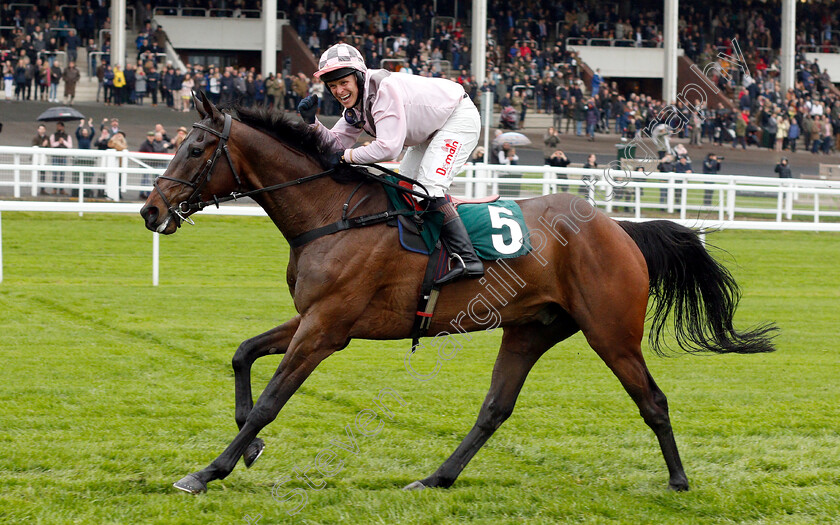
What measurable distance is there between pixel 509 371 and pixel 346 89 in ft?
5.46

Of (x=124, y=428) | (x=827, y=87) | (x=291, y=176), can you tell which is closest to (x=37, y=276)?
(x=124, y=428)

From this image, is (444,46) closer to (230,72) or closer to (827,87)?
(230,72)

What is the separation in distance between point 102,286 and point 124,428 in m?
5.66

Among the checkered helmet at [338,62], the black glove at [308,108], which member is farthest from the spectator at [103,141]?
the checkered helmet at [338,62]

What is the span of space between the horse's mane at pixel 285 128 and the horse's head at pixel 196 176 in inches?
6.4

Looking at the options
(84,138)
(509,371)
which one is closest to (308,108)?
(509,371)

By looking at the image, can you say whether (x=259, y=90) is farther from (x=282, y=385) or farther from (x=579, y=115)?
(x=282, y=385)

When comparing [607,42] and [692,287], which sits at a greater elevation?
[607,42]

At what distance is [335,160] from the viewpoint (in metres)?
4.89

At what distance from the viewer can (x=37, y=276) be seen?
11.2 meters

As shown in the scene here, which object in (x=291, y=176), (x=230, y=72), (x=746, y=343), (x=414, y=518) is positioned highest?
(x=230, y=72)

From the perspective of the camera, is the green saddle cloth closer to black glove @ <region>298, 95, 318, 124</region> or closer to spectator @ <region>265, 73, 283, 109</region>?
black glove @ <region>298, 95, 318, 124</region>

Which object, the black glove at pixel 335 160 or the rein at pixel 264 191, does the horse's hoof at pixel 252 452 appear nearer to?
the rein at pixel 264 191

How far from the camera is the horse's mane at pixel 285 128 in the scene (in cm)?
487
